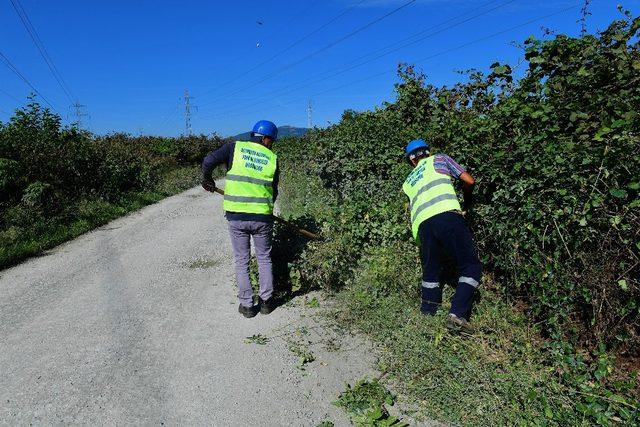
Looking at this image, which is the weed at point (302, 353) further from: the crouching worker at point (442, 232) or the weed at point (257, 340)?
the crouching worker at point (442, 232)

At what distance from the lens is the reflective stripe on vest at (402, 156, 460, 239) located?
3.98 meters

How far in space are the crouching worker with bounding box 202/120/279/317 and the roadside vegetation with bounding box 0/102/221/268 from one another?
483 cm

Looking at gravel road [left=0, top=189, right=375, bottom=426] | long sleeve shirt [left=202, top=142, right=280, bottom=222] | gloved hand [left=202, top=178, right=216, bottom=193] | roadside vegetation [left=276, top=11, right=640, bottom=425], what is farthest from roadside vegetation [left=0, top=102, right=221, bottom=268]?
roadside vegetation [left=276, top=11, right=640, bottom=425]

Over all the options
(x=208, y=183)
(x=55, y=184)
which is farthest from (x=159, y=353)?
(x=55, y=184)

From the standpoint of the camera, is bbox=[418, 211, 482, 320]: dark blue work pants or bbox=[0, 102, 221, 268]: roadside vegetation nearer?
bbox=[418, 211, 482, 320]: dark blue work pants

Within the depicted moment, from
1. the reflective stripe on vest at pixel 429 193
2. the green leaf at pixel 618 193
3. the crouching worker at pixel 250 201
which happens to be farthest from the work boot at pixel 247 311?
the green leaf at pixel 618 193

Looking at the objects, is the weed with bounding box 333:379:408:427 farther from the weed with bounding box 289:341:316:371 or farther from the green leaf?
the green leaf

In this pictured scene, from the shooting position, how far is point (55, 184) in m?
10.7

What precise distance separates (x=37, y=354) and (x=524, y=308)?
4594 millimetres

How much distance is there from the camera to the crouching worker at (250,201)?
4.50 meters

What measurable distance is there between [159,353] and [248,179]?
1.96m

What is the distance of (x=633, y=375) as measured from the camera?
2.88 metres

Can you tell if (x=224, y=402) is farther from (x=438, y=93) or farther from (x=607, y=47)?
(x=438, y=93)

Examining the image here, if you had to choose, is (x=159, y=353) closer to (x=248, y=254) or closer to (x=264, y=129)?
(x=248, y=254)
